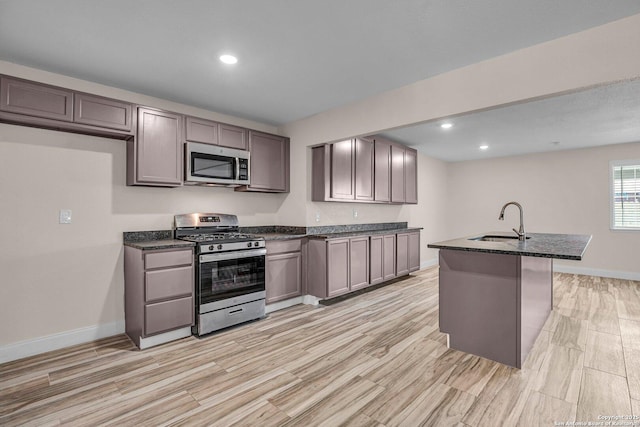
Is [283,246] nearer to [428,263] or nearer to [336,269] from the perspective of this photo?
[336,269]

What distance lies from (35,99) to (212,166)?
1550mm

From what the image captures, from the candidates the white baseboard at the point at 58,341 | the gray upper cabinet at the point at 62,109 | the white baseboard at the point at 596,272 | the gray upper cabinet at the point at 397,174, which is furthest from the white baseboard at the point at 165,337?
the white baseboard at the point at 596,272

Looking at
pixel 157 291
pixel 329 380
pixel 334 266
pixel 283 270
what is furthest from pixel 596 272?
pixel 157 291

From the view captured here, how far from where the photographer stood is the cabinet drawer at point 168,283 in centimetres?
285

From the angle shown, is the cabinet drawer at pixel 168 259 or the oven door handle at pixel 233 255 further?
the oven door handle at pixel 233 255

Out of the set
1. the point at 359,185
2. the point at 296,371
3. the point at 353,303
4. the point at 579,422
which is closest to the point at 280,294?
the point at 353,303

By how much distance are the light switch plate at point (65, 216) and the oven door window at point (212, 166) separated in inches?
45.9

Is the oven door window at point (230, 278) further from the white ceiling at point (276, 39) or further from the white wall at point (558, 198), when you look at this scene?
the white wall at point (558, 198)

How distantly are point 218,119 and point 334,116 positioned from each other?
148cm

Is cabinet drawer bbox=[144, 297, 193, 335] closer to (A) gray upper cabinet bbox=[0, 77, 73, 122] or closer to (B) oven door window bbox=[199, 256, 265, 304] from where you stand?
(B) oven door window bbox=[199, 256, 265, 304]

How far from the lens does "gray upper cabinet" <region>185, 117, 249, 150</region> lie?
3.44 m

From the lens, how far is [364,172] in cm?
481

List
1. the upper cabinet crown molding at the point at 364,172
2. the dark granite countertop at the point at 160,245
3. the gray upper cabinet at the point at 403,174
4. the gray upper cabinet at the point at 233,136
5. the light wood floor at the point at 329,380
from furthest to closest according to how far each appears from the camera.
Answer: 1. the gray upper cabinet at the point at 403,174
2. the upper cabinet crown molding at the point at 364,172
3. the gray upper cabinet at the point at 233,136
4. the dark granite countertop at the point at 160,245
5. the light wood floor at the point at 329,380

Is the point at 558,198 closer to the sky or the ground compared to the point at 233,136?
closer to the ground
